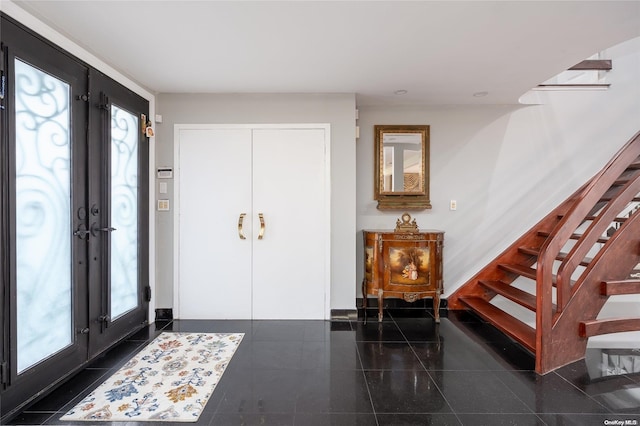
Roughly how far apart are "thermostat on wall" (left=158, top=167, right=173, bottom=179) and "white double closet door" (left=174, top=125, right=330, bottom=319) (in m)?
0.09

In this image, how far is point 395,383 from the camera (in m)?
2.08

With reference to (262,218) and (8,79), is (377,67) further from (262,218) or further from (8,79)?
(8,79)

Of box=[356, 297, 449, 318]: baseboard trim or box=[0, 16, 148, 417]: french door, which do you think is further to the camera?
box=[356, 297, 449, 318]: baseboard trim

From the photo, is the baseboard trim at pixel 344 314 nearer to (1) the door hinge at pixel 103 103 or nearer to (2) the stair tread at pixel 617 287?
(2) the stair tread at pixel 617 287

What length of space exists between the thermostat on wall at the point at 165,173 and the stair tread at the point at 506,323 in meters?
3.48

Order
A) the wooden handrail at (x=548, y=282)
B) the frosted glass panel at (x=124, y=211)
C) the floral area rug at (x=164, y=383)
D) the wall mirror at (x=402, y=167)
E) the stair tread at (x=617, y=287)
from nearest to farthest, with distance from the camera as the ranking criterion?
the floral area rug at (x=164, y=383) < the wooden handrail at (x=548, y=282) < the stair tread at (x=617, y=287) < the frosted glass panel at (x=124, y=211) < the wall mirror at (x=402, y=167)

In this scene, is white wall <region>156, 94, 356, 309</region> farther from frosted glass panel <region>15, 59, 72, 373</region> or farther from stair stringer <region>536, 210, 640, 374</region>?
stair stringer <region>536, 210, 640, 374</region>

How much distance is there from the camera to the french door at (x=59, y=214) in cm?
173

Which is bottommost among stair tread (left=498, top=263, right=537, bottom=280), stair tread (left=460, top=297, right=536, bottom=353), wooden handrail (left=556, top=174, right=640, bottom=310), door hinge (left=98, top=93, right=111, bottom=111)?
stair tread (left=460, top=297, right=536, bottom=353)

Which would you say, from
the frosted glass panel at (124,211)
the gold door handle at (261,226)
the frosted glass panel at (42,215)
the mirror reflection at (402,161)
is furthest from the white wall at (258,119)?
the frosted glass panel at (42,215)

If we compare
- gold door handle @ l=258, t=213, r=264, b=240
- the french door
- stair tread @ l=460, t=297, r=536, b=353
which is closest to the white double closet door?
gold door handle @ l=258, t=213, r=264, b=240

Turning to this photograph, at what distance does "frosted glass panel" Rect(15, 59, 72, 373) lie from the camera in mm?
1804

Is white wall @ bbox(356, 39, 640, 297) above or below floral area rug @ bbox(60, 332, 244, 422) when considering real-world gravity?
above

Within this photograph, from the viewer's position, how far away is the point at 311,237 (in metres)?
3.24
